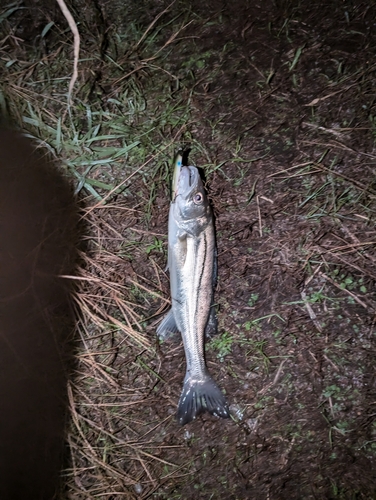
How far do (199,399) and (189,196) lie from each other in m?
1.07

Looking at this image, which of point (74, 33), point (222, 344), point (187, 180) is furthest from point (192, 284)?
point (74, 33)

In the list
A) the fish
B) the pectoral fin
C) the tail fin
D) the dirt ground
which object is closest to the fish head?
the fish

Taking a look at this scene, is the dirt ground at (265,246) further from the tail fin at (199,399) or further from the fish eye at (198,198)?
the fish eye at (198,198)

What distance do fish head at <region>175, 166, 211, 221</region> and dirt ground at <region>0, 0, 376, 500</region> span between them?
24 centimetres

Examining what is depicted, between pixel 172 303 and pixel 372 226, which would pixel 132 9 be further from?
pixel 372 226

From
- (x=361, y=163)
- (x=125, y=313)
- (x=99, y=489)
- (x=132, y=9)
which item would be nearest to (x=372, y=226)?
(x=361, y=163)

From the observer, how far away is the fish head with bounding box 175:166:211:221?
1.94 metres

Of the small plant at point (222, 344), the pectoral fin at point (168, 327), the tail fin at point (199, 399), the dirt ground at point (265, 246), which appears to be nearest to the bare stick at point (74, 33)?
the dirt ground at point (265, 246)

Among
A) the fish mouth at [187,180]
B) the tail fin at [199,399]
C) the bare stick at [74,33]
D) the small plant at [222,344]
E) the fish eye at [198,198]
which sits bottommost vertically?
the tail fin at [199,399]

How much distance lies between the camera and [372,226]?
7.18 feet

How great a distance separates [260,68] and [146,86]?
642mm

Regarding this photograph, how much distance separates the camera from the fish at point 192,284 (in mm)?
1962

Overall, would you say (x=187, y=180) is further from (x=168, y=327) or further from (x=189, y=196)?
(x=168, y=327)

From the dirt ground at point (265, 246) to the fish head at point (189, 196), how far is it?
0.24 meters
